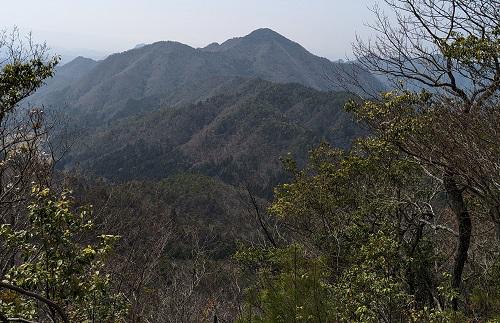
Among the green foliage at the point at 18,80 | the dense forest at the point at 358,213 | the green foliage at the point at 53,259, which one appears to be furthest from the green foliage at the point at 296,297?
the green foliage at the point at 18,80

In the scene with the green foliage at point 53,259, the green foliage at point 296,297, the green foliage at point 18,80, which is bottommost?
the green foliage at point 296,297

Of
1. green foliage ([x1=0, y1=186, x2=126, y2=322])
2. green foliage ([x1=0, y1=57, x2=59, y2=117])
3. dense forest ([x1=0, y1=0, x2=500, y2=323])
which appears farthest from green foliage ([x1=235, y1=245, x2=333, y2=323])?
green foliage ([x1=0, y1=57, x2=59, y2=117])

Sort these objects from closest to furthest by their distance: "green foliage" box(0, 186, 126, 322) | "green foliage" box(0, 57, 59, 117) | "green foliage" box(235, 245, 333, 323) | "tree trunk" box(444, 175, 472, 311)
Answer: "green foliage" box(0, 186, 126, 322) < "green foliage" box(235, 245, 333, 323) < "green foliage" box(0, 57, 59, 117) < "tree trunk" box(444, 175, 472, 311)

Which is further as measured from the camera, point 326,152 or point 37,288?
point 326,152

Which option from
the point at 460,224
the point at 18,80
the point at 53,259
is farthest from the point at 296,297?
the point at 18,80

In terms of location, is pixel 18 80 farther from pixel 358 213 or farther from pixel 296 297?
pixel 358 213

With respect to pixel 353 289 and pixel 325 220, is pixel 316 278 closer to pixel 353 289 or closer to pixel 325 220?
pixel 353 289

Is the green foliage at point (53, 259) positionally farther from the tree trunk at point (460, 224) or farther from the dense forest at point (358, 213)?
the tree trunk at point (460, 224)

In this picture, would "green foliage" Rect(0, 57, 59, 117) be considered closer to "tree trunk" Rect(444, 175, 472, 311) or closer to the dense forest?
the dense forest

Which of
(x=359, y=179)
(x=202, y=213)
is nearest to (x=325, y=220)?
(x=359, y=179)

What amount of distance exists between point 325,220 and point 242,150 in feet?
606

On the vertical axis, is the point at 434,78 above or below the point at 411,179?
above

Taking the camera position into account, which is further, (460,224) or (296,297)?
(460,224)

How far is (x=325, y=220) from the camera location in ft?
48.5
